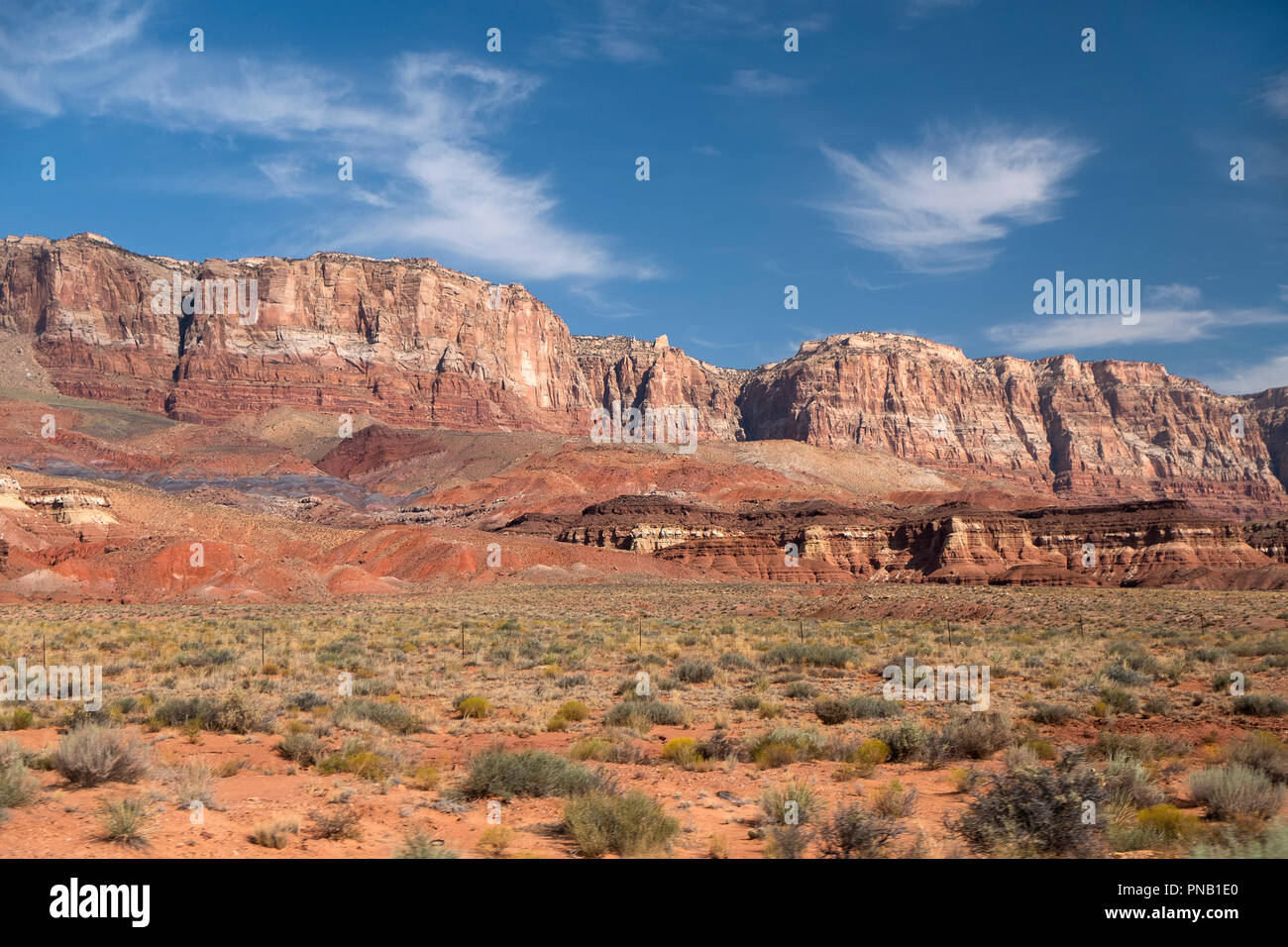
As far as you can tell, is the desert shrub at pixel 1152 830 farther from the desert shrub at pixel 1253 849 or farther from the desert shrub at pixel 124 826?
the desert shrub at pixel 124 826

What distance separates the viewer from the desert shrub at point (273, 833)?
718cm

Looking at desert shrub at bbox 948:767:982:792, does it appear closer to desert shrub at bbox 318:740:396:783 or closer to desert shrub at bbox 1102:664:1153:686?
desert shrub at bbox 318:740:396:783

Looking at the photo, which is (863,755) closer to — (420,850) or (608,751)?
(608,751)

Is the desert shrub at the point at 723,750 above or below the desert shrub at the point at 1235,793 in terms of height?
below

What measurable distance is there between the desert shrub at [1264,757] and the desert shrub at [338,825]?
868 centimetres

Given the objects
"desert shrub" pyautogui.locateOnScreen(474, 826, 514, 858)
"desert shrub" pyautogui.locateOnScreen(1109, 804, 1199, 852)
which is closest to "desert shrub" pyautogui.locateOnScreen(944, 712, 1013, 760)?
"desert shrub" pyautogui.locateOnScreen(1109, 804, 1199, 852)

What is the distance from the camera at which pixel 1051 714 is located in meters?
13.3

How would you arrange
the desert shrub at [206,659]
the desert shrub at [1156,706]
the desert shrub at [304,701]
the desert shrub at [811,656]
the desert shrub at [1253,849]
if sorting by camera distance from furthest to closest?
the desert shrub at [811,656] < the desert shrub at [206,659] < the desert shrub at [304,701] < the desert shrub at [1156,706] < the desert shrub at [1253,849]

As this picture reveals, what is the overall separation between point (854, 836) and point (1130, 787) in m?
3.40

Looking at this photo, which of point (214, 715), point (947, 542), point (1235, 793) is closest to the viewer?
point (1235, 793)

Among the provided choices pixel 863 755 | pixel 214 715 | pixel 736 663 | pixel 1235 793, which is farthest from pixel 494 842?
pixel 736 663

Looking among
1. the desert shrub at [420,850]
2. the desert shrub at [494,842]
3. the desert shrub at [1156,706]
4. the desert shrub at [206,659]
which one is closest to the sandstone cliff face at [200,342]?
the desert shrub at [206,659]

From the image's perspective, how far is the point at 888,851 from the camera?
6.90 meters
